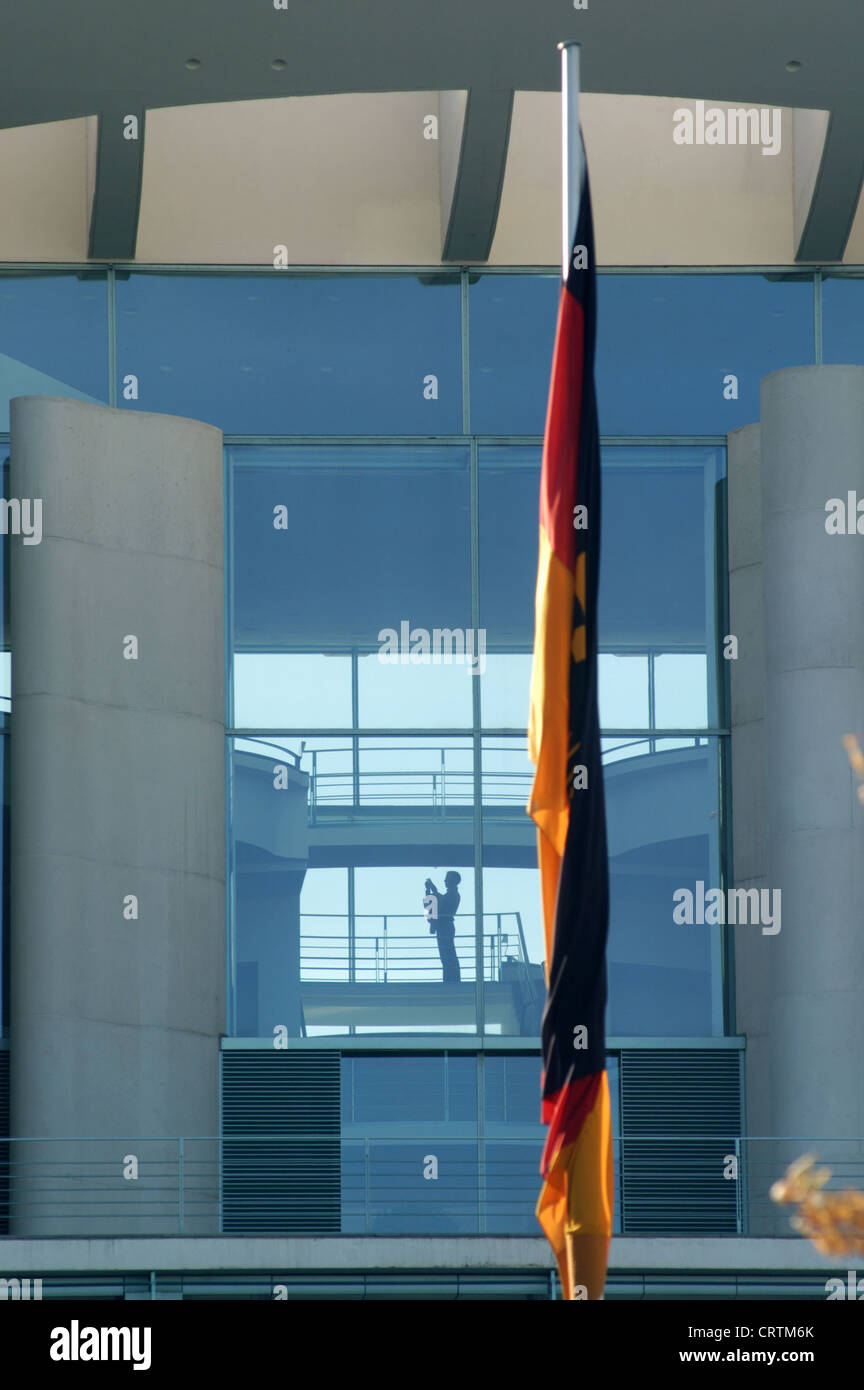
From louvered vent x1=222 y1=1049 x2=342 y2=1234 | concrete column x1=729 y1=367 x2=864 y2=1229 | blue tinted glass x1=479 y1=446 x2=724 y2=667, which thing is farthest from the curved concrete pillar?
louvered vent x1=222 y1=1049 x2=342 y2=1234

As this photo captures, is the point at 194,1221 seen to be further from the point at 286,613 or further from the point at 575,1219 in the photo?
the point at 575,1219

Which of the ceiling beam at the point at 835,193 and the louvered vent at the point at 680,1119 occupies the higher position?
the ceiling beam at the point at 835,193

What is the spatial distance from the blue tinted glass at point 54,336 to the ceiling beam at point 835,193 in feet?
22.1

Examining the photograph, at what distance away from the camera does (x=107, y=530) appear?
64.6 ft

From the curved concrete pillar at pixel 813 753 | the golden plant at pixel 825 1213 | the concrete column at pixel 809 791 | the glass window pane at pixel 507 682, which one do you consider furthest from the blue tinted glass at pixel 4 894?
the golden plant at pixel 825 1213

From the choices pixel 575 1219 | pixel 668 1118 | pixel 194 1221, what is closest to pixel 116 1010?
pixel 194 1221

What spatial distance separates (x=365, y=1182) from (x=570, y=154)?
10901 millimetres

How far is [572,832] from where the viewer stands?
9516 mm

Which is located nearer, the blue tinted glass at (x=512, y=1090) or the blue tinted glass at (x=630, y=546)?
the blue tinted glass at (x=512, y=1090)

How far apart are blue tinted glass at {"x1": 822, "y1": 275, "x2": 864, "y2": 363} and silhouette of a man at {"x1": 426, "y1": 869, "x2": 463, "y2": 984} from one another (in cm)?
617

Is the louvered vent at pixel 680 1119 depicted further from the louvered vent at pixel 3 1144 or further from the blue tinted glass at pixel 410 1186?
the louvered vent at pixel 3 1144

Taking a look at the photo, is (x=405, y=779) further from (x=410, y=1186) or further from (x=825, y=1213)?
(x=825, y=1213)

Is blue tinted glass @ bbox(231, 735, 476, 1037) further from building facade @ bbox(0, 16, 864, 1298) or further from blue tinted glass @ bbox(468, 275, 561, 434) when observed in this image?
blue tinted glass @ bbox(468, 275, 561, 434)

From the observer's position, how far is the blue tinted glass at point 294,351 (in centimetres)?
2073
